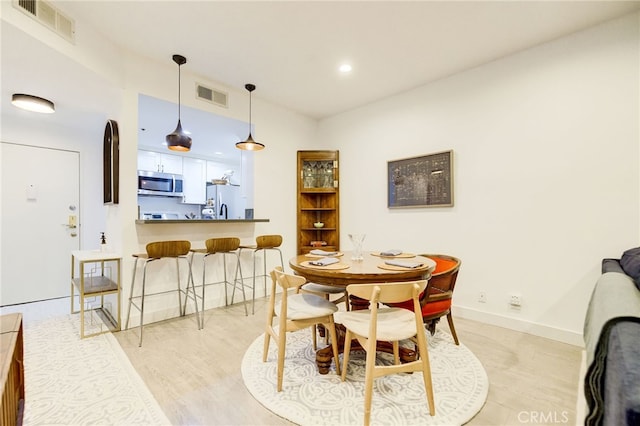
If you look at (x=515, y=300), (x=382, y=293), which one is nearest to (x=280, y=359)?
(x=382, y=293)

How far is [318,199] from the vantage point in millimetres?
4781

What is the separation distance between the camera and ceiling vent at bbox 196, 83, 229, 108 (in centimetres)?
A: 343

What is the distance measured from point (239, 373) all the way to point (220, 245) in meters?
1.52

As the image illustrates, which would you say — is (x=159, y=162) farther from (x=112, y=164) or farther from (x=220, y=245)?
(x=220, y=245)

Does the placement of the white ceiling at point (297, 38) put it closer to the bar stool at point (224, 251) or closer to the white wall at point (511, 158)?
the white wall at point (511, 158)

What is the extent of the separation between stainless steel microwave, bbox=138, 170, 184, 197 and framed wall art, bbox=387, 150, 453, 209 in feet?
14.0

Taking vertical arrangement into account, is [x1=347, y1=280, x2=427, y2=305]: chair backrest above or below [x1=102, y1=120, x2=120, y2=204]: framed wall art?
below

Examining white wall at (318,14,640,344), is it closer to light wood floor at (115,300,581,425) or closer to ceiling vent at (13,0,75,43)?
light wood floor at (115,300,581,425)

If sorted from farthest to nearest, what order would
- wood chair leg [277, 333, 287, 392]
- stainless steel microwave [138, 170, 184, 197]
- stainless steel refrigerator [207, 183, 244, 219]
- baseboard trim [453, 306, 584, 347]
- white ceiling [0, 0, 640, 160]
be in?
stainless steel refrigerator [207, 183, 244, 219] < stainless steel microwave [138, 170, 184, 197] < baseboard trim [453, 306, 584, 347] < white ceiling [0, 0, 640, 160] < wood chair leg [277, 333, 287, 392]

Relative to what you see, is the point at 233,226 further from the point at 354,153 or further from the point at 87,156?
the point at 87,156

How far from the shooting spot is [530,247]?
2.77 meters

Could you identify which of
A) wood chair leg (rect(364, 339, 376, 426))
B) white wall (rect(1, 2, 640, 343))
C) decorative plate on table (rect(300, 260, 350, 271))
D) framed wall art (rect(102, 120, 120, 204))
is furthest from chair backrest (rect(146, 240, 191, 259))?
wood chair leg (rect(364, 339, 376, 426))

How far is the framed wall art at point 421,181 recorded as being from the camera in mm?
3326

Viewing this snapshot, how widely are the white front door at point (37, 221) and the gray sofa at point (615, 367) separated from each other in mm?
5380
